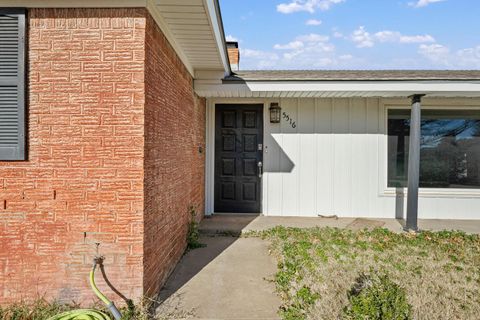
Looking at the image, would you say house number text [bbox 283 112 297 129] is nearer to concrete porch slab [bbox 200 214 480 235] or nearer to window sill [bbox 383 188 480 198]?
concrete porch slab [bbox 200 214 480 235]

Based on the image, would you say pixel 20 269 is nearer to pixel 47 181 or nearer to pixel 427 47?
pixel 47 181

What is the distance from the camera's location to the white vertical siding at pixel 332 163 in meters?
6.25

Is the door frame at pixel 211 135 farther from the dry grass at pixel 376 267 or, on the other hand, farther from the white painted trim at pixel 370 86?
the dry grass at pixel 376 267

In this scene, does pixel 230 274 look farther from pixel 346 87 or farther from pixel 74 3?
pixel 346 87

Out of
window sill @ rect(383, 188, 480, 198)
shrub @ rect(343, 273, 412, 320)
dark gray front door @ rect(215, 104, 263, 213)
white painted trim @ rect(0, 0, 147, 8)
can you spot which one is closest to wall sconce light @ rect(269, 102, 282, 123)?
dark gray front door @ rect(215, 104, 263, 213)

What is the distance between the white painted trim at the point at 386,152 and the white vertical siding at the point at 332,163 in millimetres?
20

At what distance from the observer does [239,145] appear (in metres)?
6.41

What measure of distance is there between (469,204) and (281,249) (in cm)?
441

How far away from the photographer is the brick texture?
2615mm

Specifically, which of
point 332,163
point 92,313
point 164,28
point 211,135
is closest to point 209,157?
point 211,135

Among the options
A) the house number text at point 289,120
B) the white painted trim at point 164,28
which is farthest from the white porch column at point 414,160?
the white painted trim at point 164,28

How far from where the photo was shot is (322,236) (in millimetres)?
5000

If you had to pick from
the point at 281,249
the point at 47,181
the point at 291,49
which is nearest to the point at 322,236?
the point at 281,249

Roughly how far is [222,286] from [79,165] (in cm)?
189
